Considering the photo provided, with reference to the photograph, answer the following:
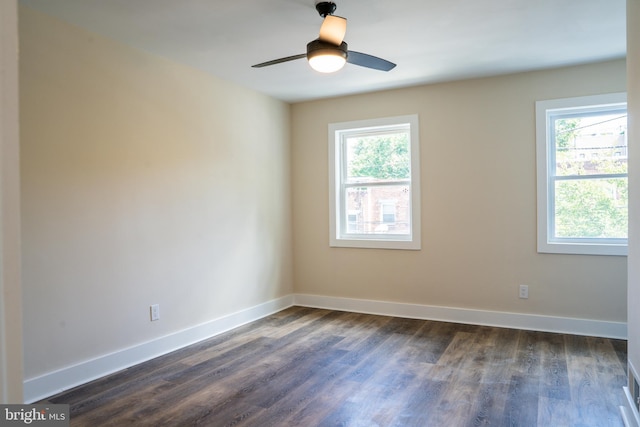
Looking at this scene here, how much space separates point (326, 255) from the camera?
16.7ft

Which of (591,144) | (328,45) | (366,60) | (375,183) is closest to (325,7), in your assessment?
(328,45)

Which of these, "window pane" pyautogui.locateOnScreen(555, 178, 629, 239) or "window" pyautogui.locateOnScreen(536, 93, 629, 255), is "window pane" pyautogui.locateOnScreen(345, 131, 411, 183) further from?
"window pane" pyautogui.locateOnScreen(555, 178, 629, 239)

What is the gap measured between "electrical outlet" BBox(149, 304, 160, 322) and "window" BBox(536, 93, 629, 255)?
11.5ft

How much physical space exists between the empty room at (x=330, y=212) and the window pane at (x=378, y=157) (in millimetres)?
26

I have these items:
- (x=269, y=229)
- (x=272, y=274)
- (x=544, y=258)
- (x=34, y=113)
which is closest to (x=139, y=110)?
(x=34, y=113)

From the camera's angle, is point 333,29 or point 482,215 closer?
point 333,29

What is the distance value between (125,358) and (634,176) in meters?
3.52

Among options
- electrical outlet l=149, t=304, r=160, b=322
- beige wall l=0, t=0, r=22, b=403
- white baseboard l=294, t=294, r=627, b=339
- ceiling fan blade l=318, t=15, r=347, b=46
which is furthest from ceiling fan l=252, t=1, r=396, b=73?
white baseboard l=294, t=294, r=627, b=339

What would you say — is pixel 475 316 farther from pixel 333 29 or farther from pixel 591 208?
pixel 333 29

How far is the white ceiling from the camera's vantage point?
266cm

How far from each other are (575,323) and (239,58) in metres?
3.85

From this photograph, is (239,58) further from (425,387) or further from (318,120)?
(425,387)

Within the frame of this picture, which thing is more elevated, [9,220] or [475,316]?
[9,220]

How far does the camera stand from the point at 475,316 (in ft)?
14.1
